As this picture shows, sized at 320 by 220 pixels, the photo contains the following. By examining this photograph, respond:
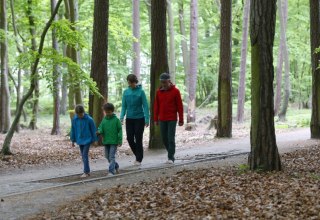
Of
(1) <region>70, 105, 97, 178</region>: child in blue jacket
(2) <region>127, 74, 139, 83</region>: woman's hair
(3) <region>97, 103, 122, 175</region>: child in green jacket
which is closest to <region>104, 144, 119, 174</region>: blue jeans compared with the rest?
(3) <region>97, 103, 122, 175</region>: child in green jacket

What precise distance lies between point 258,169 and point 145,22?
31.7 meters

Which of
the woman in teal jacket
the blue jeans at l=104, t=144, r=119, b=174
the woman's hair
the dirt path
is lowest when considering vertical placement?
the dirt path

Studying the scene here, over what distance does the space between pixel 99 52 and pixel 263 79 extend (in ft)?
25.0

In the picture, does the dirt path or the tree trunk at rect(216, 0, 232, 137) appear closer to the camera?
the dirt path

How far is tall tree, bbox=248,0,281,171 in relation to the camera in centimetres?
909

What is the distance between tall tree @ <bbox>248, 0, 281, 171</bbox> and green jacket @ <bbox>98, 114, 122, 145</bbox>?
8.84 feet

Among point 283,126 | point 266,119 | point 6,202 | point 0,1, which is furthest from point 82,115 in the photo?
point 283,126

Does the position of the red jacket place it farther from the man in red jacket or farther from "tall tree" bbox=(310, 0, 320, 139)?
"tall tree" bbox=(310, 0, 320, 139)

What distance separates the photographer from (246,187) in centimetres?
802

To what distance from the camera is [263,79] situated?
9.10 metres

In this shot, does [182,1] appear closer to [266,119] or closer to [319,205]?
[266,119]

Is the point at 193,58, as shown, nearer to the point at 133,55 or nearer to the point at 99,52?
the point at 133,55

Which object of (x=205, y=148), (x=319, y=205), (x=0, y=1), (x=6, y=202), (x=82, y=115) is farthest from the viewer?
(x=0, y=1)

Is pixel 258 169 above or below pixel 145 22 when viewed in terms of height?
below
